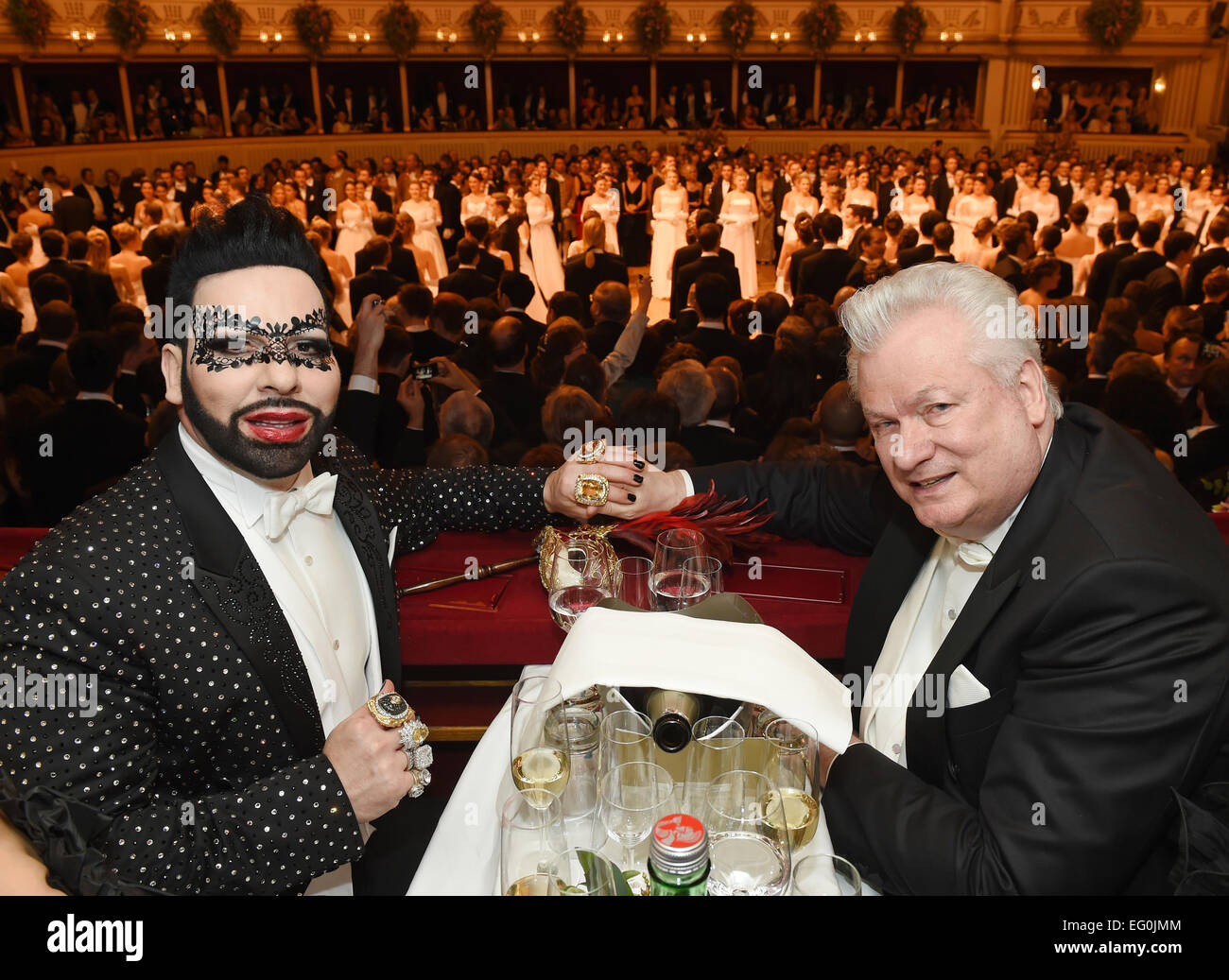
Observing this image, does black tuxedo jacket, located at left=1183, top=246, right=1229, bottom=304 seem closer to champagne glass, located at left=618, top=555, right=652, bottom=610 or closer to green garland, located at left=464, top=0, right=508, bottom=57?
champagne glass, located at left=618, top=555, right=652, bottom=610

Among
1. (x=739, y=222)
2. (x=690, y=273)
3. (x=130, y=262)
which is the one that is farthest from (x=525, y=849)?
(x=739, y=222)

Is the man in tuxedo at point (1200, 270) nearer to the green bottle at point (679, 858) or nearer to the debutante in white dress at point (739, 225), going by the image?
the debutante in white dress at point (739, 225)

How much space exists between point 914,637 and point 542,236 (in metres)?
11.5

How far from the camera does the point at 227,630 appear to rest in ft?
6.11

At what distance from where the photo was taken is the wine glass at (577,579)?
7.23ft

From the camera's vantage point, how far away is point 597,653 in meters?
1.67

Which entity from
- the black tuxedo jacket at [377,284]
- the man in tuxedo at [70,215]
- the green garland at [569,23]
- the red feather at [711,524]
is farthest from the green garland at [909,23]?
the red feather at [711,524]

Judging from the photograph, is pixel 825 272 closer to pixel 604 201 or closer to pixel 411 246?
pixel 411 246

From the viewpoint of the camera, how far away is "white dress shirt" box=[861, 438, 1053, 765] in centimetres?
207

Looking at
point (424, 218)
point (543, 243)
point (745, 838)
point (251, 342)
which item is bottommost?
point (745, 838)

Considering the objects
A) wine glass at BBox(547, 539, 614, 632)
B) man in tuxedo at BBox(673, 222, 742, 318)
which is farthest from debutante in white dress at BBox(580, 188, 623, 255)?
wine glass at BBox(547, 539, 614, 632)
